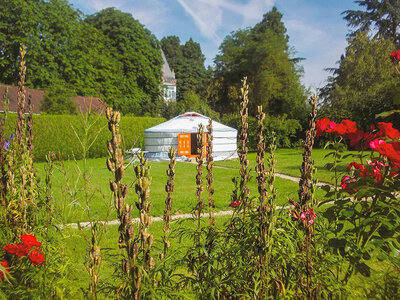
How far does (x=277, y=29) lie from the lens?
41406 mm

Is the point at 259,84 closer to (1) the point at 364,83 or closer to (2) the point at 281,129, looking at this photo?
(2) the point at 281,129

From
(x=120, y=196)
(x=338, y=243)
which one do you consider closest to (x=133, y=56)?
(x=338, y=243)

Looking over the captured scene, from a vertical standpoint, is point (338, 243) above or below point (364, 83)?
below

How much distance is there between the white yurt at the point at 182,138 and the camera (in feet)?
56.4

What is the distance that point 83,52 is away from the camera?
27.3 metres

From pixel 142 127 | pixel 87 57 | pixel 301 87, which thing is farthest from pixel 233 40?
pixel 142 127

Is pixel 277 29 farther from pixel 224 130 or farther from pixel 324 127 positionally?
pixel 324 127

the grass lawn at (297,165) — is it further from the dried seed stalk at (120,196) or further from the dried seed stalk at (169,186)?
the dried seed stalk at (120,196)

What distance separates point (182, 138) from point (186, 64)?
142 feet

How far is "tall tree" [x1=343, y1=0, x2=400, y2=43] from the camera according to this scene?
23.7 meters

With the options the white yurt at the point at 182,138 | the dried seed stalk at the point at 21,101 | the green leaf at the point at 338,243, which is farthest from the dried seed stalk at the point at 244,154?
the white yurt at the point at 182,138

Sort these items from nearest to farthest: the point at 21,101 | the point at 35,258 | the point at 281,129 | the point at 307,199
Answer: the point at 307,199
the point at 35,258
the point at 21,101
the point at 281,129

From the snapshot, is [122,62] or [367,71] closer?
[367,71]

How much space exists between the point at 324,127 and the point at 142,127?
20200mm
